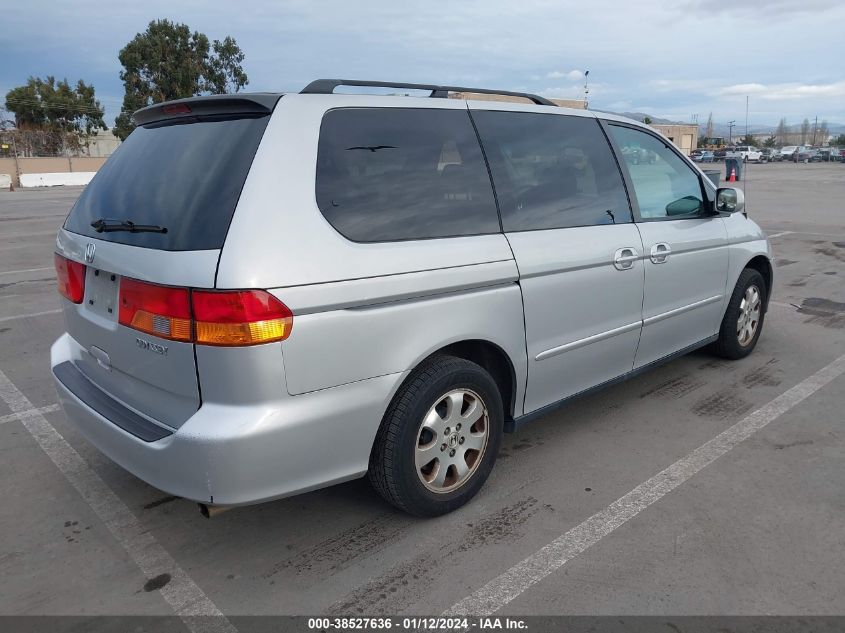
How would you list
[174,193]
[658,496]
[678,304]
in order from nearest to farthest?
1. [174,193]
2. [658,496]
3. [678,304]

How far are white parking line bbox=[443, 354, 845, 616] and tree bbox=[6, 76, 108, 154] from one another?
65.5 meters

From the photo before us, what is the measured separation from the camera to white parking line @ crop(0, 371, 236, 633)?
2465mm

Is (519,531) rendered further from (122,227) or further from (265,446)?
(122,227)

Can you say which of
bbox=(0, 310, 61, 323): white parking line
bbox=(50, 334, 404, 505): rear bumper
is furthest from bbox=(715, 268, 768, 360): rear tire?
bbox=(0, 310, 61, 323): white parking line

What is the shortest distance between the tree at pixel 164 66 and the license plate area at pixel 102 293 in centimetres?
5526

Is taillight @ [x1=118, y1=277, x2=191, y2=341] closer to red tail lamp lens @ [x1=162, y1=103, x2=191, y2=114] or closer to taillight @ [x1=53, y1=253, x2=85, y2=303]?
taillight @ [x1=53, y1=253, x2=85, y2=303]

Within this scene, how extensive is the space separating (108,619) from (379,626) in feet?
3.21

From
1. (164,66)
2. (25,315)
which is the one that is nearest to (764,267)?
(25,315)

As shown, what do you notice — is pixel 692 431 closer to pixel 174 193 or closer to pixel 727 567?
pixel 727 567

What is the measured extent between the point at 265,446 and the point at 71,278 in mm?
1406

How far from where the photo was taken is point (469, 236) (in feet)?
9.73

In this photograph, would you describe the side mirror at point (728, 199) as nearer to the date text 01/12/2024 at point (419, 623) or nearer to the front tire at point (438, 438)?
the front tire at point (438, 438)

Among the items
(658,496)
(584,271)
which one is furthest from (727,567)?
(584,271)

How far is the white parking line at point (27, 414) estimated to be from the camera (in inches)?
166
